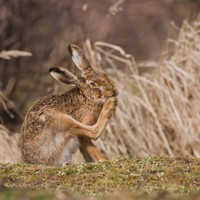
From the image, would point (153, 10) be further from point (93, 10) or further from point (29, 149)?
point (29, 149)

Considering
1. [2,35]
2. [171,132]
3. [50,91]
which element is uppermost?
[2,35]

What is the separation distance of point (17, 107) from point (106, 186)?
6695 millimetres

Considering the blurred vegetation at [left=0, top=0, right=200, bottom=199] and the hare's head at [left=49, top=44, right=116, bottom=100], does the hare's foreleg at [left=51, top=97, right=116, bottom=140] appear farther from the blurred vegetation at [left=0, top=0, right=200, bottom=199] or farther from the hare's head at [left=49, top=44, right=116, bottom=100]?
the blurred vegetation at [left=0, top=0, right=200, bottom=199]

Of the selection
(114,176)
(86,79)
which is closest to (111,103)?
(86,79)

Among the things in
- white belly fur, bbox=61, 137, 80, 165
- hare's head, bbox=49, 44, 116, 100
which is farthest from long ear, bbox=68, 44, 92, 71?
white belly fur, bbox=61, 137, 80, 165

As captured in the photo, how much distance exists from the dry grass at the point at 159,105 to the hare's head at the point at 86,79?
11.0ft

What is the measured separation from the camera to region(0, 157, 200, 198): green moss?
654 cm

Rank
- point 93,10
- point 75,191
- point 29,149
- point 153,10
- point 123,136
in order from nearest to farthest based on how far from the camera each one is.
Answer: point 75,191 → point 29,149 → point 123,136 → point 93,10 → point 153,10

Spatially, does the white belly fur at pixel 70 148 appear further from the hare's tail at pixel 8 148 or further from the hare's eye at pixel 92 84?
the hare's tail at pixel 8 148

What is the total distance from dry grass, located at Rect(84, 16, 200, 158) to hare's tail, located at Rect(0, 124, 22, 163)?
1130 millimetres

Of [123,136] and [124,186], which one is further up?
[124,186]

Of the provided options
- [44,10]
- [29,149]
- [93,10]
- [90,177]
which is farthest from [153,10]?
[90,177]

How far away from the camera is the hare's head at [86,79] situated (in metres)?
8.45

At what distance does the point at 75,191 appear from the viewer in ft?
21.1
